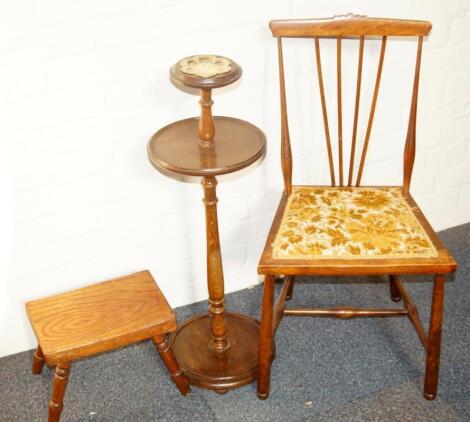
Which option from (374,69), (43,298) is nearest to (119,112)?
(43,298)

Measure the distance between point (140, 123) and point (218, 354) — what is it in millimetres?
715

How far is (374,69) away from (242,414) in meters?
1.12

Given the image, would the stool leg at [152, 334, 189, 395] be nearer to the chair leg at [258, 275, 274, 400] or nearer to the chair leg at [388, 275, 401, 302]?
the chair leg at [258, 275, 274, 400]

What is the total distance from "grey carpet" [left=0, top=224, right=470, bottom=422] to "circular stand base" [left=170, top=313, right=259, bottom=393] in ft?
0.13

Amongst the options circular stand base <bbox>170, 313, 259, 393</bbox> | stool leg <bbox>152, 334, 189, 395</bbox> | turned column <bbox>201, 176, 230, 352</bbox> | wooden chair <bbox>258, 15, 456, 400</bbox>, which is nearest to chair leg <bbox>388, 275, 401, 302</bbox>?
wooden chair <bbox>258, 15, 456, 400</bbox>

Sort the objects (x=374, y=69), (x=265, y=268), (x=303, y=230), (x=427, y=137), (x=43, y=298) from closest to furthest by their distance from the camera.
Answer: (x=265, y=268), (x=303, y=230), (x=43, y=298), (x=374, y=69), (x=427, y=137)

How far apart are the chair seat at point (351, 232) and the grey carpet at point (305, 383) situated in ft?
1.39

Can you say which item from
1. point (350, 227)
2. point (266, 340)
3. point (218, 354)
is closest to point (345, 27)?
point (350, 227)

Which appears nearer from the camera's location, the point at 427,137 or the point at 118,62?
the point at 118,62

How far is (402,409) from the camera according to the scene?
1.82m

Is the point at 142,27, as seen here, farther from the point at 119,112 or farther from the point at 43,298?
the point at 43,298

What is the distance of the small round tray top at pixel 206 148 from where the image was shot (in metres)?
1.61

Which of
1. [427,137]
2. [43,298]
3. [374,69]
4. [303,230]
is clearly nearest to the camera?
[303,230]

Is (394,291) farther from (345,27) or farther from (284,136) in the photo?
(345,27)
